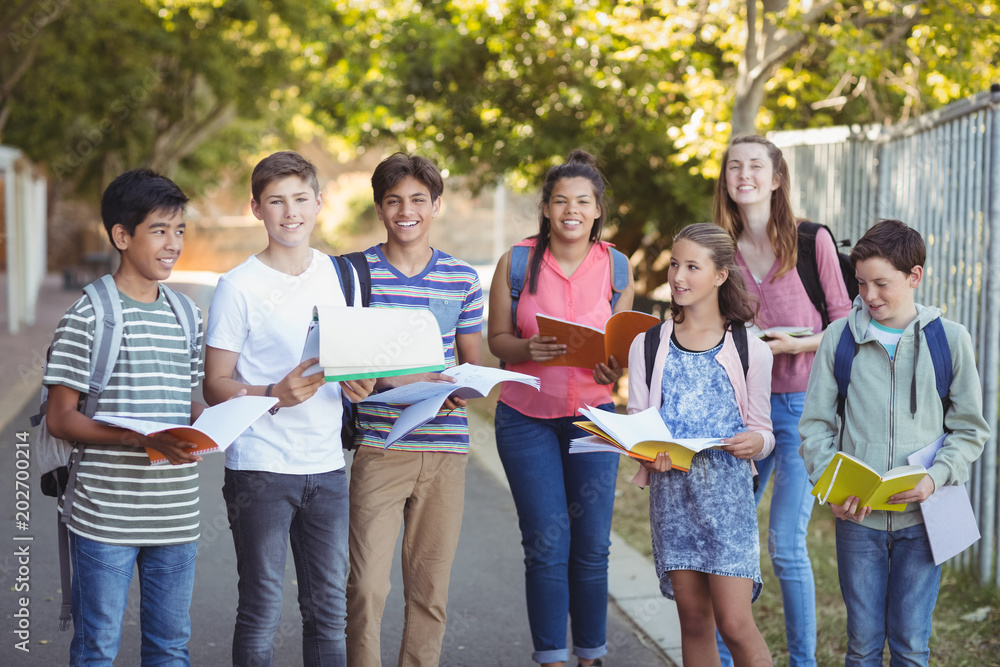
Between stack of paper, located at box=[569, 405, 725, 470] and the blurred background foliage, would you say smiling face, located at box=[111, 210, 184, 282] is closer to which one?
stack of paper, located at box=[569, 405, 725, 470]

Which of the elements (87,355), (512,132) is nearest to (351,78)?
(512,132)

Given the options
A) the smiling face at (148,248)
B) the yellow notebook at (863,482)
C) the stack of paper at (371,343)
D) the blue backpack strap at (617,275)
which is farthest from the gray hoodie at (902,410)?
the smiling face at (148,248)

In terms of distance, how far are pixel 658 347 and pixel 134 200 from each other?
5.84ft

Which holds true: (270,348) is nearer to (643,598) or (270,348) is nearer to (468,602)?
(468,602)

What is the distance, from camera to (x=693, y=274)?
3.23 metres

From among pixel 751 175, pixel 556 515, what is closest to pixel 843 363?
pixel 751 175

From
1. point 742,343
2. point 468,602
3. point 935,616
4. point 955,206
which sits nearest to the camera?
point 742,343

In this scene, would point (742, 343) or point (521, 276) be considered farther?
point (521, 276)

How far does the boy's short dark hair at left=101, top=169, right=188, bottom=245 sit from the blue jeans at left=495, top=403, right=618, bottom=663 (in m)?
1.55

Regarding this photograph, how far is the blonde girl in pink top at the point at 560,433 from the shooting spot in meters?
3.76

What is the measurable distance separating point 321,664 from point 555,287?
5.44 ft

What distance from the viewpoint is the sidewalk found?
437cm

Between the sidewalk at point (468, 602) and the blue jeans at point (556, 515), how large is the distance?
2.19 ft

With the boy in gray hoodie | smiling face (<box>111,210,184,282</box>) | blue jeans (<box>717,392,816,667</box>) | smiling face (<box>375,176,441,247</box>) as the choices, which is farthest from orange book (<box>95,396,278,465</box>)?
blue jeans (<box>717,392,816,667</box>)
